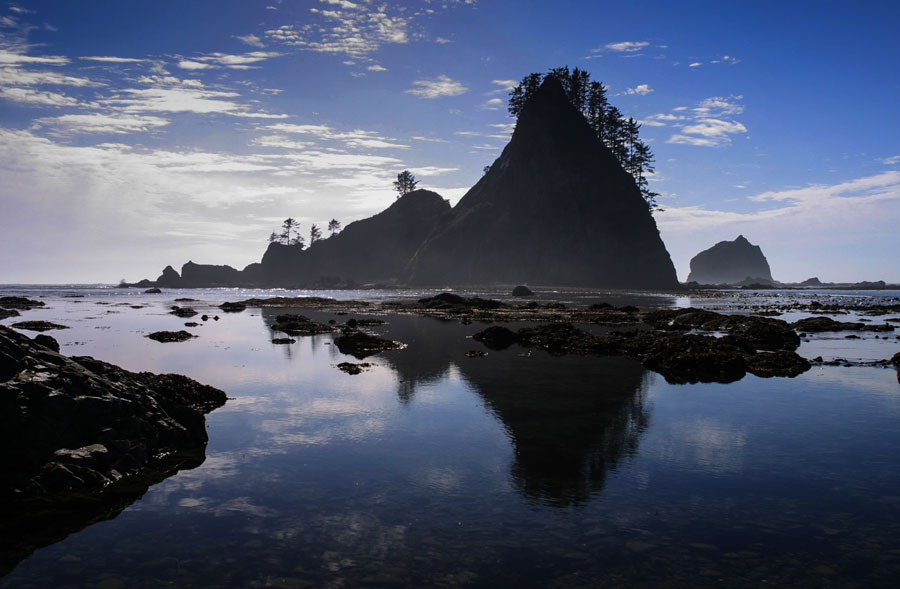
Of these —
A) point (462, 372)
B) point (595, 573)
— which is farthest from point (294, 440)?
point (462, 372)

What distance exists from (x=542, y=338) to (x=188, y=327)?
26.1 m

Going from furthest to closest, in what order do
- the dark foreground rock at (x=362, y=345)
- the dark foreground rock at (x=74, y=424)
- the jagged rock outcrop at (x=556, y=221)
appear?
the jagged rock outcrop at (x=556, y=221), the dark foreground rock at (x=362, y=345), the dark foreground rock at (x=74, y=424)

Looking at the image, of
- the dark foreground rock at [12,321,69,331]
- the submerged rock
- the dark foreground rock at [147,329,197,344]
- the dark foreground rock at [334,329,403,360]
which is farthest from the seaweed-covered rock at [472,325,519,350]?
the dark foreground rock at [12,321,69,331]

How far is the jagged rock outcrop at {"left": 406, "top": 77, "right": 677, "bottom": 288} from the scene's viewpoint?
126500 millimetres

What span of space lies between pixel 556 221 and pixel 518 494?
126031 mm

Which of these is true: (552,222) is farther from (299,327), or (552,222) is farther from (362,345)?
(362,345)

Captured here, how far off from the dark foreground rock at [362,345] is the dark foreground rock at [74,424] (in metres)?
13.8

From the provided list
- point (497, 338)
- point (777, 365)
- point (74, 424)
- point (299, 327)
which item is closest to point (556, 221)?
point (299, 327)

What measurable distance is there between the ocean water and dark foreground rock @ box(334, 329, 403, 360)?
830 centimetres

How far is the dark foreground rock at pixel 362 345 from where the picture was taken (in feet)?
84.5

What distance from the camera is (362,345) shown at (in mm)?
26484

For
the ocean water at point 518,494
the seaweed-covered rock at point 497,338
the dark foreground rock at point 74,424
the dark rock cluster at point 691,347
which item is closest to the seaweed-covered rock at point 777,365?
the dark rock cluster at point 691,347

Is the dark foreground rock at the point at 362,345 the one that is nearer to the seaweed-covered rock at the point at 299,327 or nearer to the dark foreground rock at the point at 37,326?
the seaweed-covered rock at the point at 299,327

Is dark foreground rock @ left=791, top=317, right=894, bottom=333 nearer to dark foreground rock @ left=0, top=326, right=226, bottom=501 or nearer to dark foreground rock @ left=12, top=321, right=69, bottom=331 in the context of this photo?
dark foreground rock @ left=0, top=326, right=226, bottom=501
